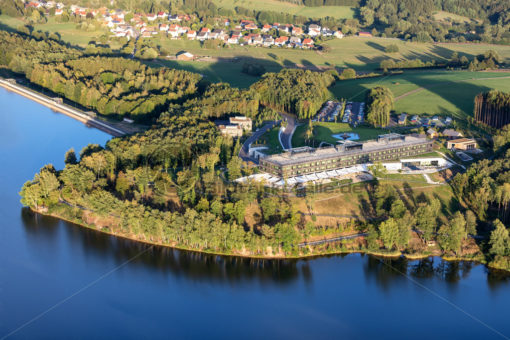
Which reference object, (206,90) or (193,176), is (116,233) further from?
(206,90)

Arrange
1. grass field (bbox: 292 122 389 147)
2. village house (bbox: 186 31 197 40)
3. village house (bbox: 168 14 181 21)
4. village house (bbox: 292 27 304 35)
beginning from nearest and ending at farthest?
1. grass field (bbox: 292 122 389 147)
2. village house (bbox: 186 31 197 40)
3. village house (bbox: 292 27 304 35)
4. village house (bbox: 168 14 181 21)

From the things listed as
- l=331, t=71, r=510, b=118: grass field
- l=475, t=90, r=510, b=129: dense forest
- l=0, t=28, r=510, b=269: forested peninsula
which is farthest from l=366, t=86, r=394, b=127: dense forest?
l=0, t=28, r=510, b=269: forested peninsula

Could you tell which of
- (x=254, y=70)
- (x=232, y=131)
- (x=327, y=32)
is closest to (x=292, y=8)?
(x=327, y=32)

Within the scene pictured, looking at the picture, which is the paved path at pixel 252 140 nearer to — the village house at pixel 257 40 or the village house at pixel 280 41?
the village house at pixel 280 41

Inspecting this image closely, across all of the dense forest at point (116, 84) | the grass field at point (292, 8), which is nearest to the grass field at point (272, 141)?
the dense forest at point (116, 84)

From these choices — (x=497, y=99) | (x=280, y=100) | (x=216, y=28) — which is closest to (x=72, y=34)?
(x=216, y=28)

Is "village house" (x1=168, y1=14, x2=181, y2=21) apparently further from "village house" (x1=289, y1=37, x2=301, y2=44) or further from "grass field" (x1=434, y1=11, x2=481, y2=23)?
"grass field" (x1=434, y1=11, x2=481, y2=23)
